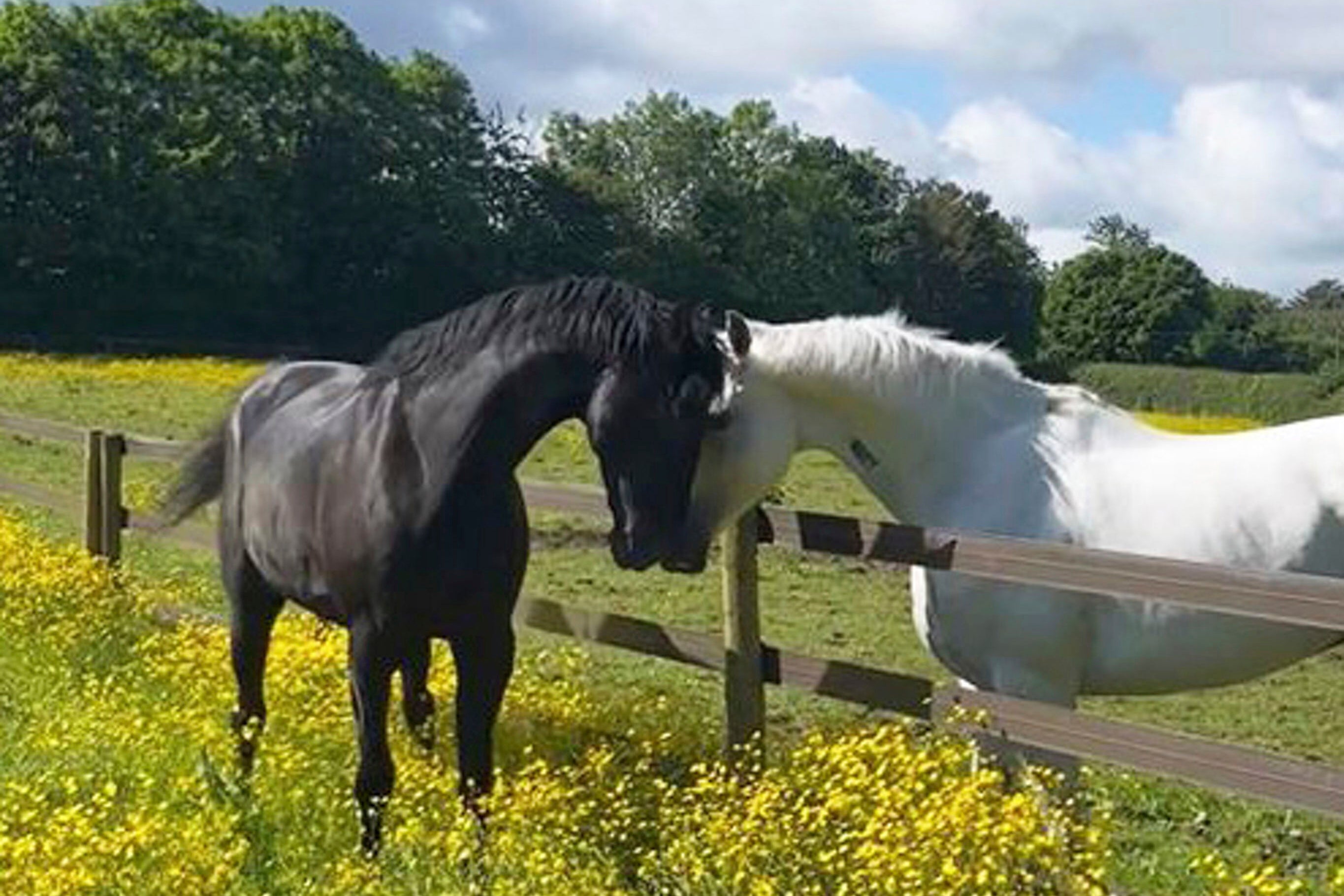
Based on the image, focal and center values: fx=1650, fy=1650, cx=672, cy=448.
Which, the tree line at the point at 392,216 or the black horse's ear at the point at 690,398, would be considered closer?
the black horse's ear at the point at 690,398

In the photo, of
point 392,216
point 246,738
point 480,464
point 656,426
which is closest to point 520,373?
point 480,464

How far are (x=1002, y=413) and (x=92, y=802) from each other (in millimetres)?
3340

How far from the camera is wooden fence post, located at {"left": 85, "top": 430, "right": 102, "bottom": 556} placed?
1050cm

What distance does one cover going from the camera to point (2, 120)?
5509 cm

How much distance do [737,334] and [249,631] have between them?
2651 millimetres

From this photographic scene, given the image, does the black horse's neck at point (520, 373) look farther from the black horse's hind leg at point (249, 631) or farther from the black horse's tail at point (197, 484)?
the black horse's tail at point (197, 484)

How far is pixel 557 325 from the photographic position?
5.29m

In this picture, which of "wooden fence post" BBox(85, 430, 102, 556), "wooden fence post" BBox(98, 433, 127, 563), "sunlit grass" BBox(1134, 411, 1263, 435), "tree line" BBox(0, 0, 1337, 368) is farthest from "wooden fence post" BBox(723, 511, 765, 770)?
"tree line" BBox(0, 0, 1337, 368)

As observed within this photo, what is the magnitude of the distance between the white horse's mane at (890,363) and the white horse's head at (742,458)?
4.4 inches

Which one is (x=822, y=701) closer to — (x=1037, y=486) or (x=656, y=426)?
(x=1037, y=486)

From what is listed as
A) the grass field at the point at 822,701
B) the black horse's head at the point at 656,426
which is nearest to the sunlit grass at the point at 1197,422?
the grass field at the point at 822,701

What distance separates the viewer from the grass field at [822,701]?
6355 millimetres

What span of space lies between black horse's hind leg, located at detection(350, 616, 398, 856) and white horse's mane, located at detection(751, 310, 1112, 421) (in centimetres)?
157

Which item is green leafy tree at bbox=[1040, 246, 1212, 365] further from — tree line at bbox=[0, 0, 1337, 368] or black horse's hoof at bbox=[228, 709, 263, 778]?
black horse's hoof at bbox=[228, 709, 263, 778]
